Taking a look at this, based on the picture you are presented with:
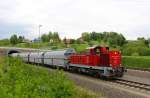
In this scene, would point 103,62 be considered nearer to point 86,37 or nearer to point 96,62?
point 96,62

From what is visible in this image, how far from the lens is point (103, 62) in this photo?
37031mm

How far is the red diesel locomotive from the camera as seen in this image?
118 feet

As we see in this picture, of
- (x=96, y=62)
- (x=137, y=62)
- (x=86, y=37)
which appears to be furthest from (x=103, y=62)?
(x=86, y=37)

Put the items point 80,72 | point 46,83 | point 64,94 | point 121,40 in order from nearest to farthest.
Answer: point 64,94
point 46,83
point 80,72
point 121,40

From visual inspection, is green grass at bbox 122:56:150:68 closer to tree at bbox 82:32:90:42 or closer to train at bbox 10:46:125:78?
train at bbox 10:46:125:78

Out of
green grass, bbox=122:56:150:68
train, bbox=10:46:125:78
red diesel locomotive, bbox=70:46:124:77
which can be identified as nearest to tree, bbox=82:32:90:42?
green grass, bbox=122:56:150:68

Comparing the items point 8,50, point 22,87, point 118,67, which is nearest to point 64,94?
point 22,87

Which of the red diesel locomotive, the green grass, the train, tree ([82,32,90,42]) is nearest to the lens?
the red diesel locomotive

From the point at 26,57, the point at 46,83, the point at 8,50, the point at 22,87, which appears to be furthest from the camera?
the point at 8,50

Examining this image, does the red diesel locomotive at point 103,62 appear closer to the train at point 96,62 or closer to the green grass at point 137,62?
the train at point 96,62

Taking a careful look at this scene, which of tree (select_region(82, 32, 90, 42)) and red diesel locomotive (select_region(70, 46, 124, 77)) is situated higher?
tree (select_region(82, 32, 90, 42))

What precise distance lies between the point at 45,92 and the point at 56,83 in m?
1.28

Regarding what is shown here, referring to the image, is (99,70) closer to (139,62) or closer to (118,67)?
(118,67)

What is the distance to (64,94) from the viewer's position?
16.5m
